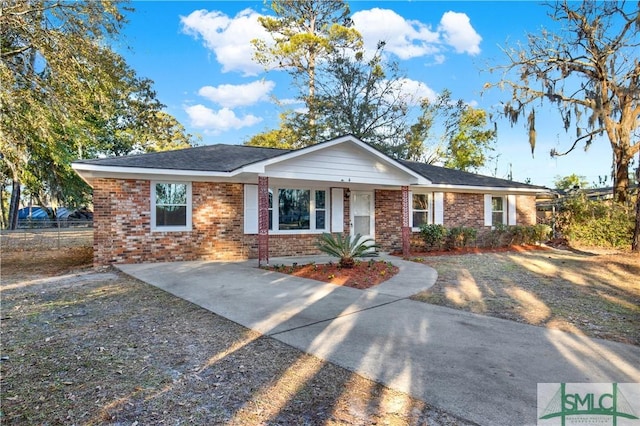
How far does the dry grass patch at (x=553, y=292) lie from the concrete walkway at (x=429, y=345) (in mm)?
530

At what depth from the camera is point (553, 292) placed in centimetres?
643

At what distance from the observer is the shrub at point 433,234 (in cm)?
1275

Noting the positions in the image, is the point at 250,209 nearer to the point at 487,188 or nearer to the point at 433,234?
the point at 433,234

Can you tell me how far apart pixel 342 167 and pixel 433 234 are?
4.81 meters

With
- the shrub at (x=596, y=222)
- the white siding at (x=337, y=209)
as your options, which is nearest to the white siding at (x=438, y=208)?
the white siding at (x=337, y=209)

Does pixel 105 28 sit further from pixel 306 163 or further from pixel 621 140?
pixel 621 140

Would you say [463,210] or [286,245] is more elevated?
[463,210]

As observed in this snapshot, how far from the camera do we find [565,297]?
19.8ft

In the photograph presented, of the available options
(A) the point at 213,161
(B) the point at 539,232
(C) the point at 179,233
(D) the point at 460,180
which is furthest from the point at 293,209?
(B) the point at 539,232

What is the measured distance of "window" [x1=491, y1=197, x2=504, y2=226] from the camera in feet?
49.5

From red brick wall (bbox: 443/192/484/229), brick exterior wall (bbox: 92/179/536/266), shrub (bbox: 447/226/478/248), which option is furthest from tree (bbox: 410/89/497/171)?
brick exterior wall (bbox: 92/179/536/266)

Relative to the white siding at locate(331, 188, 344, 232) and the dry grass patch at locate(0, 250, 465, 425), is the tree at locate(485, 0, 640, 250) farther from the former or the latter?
the dry grass patch at locate(0, 250, 465, 425)

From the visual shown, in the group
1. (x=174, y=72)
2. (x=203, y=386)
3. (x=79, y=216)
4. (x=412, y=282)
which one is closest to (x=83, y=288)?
(x=203, y=386)

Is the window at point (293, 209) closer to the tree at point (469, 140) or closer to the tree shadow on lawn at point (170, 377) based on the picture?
the tree shadow on lawn at point (170, 377)
